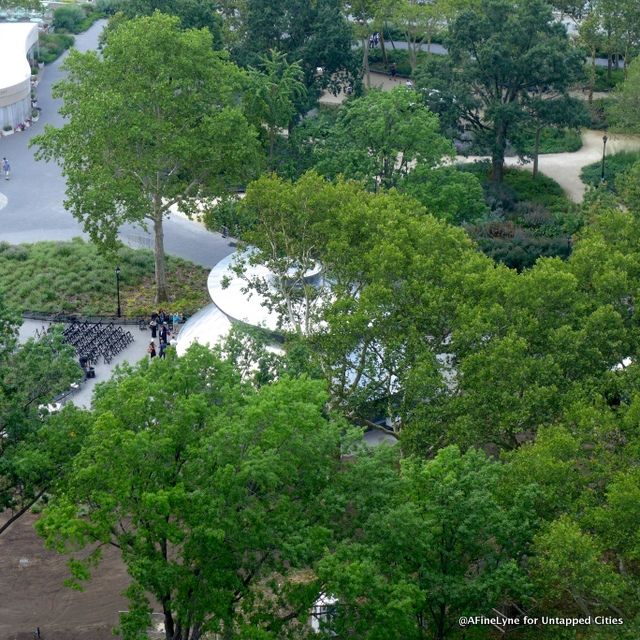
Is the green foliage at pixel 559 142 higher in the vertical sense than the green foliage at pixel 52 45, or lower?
higher

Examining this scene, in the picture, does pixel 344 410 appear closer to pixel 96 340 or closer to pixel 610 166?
pixel 96 340

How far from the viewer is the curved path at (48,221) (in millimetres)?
64188

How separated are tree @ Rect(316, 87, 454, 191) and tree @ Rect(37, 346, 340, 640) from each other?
2698cm

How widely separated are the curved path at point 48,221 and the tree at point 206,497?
31598 millimetres

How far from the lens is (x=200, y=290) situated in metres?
59.4

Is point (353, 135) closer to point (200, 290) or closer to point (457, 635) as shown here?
point (200, 290)

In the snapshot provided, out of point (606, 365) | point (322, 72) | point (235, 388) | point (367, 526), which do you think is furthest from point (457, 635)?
point (322, 72)

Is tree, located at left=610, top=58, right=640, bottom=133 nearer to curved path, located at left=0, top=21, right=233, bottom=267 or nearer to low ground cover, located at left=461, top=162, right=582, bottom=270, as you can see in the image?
low ground cover, located at left=461, top=162, right=582, bottom=270

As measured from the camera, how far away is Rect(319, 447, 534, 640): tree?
2892 cm

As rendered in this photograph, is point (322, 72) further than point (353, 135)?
Yes

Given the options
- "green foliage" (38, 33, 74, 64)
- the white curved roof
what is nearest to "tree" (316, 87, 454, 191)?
the white curved roof

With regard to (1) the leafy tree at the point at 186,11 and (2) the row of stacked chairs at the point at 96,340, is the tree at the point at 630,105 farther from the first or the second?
(2) the row of stacked chairs at the point at 96,340

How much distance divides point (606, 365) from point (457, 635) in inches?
413

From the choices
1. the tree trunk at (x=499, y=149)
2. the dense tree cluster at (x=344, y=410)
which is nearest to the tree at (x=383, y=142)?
the dense tree cluster at (x=344, y=410)
